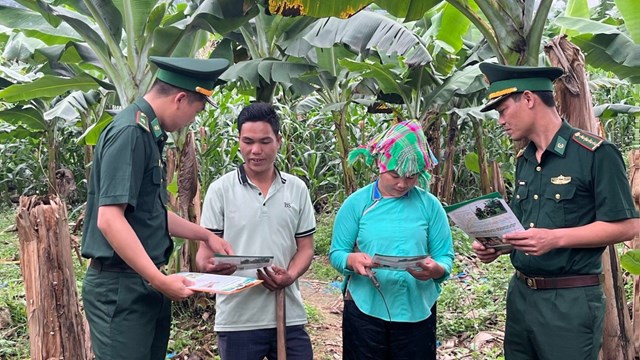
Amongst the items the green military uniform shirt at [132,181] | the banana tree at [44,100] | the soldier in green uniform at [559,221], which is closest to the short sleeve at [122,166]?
the green military uniform shirt at [132,181]

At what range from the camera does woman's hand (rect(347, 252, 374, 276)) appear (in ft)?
7.92

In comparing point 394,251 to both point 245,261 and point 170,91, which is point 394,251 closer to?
point 245,261

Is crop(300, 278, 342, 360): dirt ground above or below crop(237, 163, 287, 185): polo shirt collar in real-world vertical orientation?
below

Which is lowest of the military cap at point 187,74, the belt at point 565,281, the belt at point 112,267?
the belt at point 565,281

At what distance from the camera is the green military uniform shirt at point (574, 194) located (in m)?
2.19

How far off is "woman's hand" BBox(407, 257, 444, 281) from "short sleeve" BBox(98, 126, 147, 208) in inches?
45.9

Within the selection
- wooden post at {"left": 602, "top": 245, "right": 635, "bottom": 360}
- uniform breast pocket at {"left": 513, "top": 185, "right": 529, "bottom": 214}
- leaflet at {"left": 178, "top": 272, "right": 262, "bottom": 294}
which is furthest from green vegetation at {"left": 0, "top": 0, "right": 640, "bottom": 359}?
leaflet at {"left": 178, "top": 272, "right": 262, "bottom": 294}

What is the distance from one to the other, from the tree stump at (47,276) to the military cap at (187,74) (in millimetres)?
1097

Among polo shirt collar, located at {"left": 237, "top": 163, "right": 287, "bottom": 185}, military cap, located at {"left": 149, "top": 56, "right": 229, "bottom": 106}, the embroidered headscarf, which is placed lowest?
polo shirt collar, located at {"left": 237, "top": 163, "right": 287, "bottom": 185}

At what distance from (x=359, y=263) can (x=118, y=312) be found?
3.31ft

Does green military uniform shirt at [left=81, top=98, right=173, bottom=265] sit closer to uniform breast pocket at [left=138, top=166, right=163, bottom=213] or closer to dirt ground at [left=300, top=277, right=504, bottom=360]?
uniform breast pocket at [left=138, top=166, right=163, bottom=213]

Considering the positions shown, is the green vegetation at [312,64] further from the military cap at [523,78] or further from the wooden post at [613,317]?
the military cap at [523,78]

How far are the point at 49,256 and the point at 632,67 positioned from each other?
164 inches

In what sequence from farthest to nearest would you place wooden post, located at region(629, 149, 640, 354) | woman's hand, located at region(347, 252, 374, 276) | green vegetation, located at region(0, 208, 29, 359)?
green vegetation, located at region(0, 208, 29, 359) → wooden post, located at region(629, 149, 640, 354) → woman's hand, located at region(347, 252, 374, 276)
